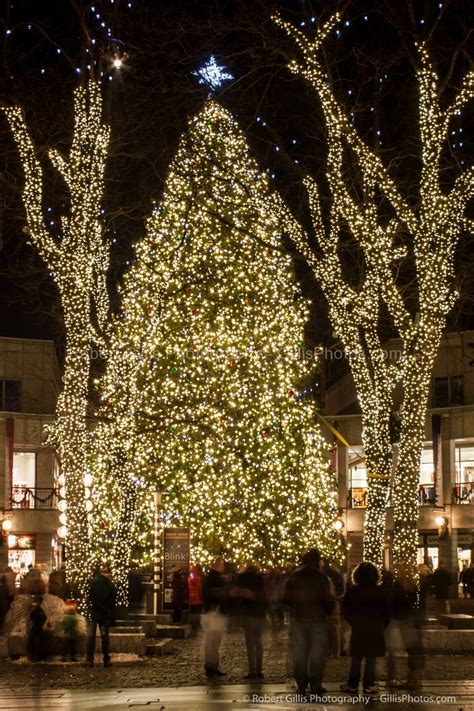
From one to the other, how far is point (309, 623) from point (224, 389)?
19173 mm

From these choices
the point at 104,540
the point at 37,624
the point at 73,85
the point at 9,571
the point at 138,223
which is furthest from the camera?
the point at 138,223

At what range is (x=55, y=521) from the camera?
57750 mm

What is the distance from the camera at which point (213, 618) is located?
19.0 m

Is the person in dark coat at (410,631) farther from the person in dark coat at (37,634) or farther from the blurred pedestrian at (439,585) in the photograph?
the blurred pedestrian at (439,585)

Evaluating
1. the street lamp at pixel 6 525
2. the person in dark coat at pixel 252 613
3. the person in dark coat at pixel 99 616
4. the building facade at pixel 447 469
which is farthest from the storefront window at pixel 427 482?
the person in dark coat at pixel 252 613

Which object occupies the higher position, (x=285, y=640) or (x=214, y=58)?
(x=214, y=58)

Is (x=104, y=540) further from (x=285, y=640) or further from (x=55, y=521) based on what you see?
(x=55, y=521)

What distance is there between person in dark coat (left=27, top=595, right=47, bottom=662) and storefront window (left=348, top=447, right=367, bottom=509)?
3877 centimetres

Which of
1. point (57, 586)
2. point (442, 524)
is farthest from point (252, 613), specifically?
point (442, 524)

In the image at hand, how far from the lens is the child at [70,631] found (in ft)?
72.6

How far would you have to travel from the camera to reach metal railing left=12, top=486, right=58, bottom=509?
5738 centimetres

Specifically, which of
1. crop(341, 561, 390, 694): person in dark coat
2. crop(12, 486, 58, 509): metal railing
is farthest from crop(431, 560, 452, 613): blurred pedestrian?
crop(12, 486, 58, 509): metal railing

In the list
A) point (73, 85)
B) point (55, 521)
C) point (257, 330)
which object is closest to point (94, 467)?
point (257, 330)

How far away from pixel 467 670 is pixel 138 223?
74.2ft
